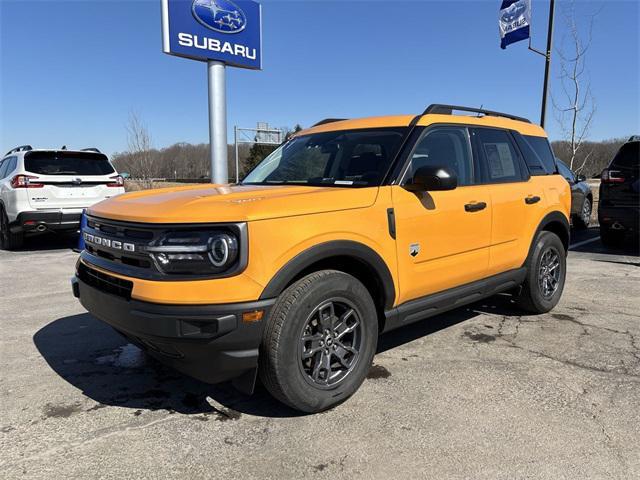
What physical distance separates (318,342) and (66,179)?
295 inches

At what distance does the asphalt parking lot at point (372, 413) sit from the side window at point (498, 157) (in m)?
1.43

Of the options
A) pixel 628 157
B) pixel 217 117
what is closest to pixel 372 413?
pixel 628 157

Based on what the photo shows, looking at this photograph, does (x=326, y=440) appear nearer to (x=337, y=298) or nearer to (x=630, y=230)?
(x=337, y=298)

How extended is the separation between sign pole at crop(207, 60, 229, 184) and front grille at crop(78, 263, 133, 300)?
8.66m

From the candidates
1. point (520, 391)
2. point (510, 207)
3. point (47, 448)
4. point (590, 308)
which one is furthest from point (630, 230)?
point (47, 448)

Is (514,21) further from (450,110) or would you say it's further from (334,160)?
(334,160)

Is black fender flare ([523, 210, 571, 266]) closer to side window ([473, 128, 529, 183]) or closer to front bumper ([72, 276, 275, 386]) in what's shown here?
side window ([473, 128, 529, 183])

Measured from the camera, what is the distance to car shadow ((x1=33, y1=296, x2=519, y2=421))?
3057 mm

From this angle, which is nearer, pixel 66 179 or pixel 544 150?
pixel 544 150

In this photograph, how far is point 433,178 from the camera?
3.20m

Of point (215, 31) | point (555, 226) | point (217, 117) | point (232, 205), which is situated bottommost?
point (555, 226)

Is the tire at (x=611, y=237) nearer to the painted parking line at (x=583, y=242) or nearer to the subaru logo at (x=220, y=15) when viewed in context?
the painted parking line at (x=583, y=242)

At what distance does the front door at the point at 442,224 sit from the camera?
3336mm

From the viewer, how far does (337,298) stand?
2.91 m
